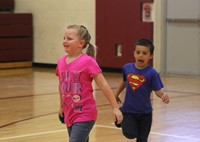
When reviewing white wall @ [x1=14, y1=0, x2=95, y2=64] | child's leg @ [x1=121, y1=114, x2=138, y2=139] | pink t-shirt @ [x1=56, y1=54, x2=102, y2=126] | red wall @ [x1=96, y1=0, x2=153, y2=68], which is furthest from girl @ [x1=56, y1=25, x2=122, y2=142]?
white wall @ [x1=14, y1=0, x2=95, y2=64]

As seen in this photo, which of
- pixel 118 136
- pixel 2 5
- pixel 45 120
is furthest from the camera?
pixel 2 5

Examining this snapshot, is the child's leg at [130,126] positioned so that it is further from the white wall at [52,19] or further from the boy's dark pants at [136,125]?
the white wall at [52,19]

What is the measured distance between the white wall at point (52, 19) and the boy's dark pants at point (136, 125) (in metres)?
11.0

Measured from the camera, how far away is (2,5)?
58.9 feet

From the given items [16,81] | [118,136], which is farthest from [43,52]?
[118,136]

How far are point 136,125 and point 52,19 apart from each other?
40.1ft

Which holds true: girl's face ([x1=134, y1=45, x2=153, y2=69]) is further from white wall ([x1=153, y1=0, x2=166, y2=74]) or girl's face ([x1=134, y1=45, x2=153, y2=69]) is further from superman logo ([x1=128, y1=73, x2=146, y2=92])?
white wall ([x1=153, y1=0, x2=166, y2=74])

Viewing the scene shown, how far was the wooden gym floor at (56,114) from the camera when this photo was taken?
303 inches

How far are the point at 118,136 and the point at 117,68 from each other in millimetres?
8714

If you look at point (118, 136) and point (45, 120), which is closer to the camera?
point (118, 136)

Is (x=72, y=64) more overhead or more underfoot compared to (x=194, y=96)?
more overhead

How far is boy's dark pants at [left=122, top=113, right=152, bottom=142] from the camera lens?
19.4 feet

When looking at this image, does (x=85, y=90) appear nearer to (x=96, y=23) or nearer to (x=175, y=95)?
(x=175, y=95)

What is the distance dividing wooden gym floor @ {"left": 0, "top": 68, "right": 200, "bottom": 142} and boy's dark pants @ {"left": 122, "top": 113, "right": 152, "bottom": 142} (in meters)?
1.46
